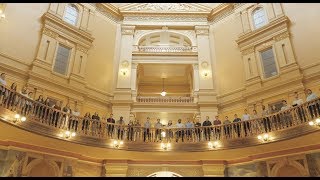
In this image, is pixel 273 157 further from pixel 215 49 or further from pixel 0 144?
pixel 0 144

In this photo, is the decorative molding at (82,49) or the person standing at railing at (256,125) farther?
the decorative molding at (82,49)

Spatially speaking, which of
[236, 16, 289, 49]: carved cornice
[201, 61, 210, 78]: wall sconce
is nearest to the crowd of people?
[236, 16, 289, 49]: carved cornice

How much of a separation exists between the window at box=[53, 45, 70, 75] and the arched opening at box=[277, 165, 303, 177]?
1359cm

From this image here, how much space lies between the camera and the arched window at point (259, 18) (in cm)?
1821

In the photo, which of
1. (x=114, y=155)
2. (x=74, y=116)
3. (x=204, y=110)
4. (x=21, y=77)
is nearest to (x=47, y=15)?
(x=21, y=77)

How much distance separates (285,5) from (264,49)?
308 cm

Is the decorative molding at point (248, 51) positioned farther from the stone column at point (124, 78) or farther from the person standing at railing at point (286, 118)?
the stone column at point (124, 78)

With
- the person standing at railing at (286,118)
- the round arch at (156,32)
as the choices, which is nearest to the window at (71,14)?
the round arch at (156,32)

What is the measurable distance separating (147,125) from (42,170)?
5628 mm

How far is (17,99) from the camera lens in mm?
10141

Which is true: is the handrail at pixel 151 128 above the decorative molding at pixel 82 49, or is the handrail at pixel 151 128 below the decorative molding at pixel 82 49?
below

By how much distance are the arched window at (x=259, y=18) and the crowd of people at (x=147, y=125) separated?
239 inches

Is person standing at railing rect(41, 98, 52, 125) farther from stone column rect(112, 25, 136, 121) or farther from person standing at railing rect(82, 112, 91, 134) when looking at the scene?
stone column rect(112, 25, 136, 121)

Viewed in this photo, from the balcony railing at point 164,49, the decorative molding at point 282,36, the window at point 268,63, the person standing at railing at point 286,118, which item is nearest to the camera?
the person standing at railing at point 286,118
